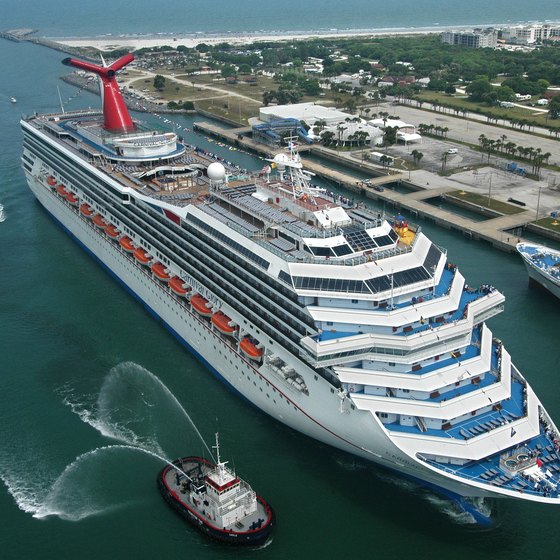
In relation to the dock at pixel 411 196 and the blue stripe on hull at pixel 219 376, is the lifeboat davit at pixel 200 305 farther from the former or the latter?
the dock at pixel 411 196

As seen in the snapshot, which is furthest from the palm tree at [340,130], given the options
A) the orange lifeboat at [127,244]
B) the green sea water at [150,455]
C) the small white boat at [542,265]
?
the orange lifeboat at [127,244]

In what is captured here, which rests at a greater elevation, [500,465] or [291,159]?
[291,159]

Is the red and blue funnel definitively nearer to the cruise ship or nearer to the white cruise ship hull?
the white cruise ship hull

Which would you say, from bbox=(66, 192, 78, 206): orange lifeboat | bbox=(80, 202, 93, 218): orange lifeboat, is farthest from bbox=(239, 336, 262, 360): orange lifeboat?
bbox=(66, 192, 78, 206): orange lifeboat

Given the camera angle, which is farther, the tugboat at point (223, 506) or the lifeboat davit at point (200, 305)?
the lifeboat davit at point (200, 305)

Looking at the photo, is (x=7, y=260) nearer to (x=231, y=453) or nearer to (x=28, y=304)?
(x=28, y=304)

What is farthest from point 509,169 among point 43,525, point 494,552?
point 43,525

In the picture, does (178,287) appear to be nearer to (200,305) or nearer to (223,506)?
(200,305)
